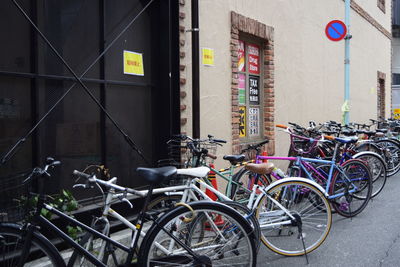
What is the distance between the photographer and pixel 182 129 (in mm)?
5250

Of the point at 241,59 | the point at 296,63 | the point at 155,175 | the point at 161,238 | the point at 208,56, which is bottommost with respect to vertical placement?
the point at 161,238

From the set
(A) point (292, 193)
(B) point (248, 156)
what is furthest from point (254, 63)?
(A) point (292, 193)

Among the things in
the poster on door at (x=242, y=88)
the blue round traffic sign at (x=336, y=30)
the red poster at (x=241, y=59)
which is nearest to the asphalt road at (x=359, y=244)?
the poster on door at (x=242, y=88)

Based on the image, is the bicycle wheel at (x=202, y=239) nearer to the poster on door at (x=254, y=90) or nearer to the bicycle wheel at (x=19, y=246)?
the bicycle wheel at (x=19, y=246)

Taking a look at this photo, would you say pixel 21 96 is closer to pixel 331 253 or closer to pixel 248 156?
pixel 331 253

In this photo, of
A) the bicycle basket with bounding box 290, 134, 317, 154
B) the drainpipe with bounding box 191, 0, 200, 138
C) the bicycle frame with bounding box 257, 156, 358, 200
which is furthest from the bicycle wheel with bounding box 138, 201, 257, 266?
the bicycle basket with bounding box 290, 134, 317, 154

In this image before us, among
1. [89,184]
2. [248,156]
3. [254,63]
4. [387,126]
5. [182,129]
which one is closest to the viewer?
[89,184]

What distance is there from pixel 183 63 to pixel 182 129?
0.78 m

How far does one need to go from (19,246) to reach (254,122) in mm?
5173

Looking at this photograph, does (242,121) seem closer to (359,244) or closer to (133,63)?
(133,63)

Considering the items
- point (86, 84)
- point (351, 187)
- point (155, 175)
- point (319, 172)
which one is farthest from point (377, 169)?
point (155, 175)

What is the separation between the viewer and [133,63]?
484 centimetres

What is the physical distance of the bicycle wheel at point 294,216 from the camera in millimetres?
4055

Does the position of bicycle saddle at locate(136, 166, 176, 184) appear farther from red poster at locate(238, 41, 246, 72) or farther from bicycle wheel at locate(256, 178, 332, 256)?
red poster at locate(238, 41, 246, 72)
